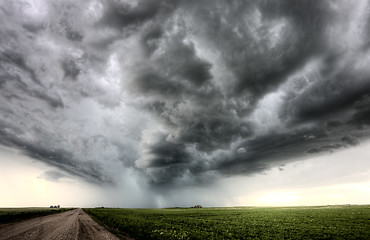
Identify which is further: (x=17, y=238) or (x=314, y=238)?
(x=314, y=238)

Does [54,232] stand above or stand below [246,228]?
above

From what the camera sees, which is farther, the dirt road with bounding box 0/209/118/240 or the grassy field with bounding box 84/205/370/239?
the grassy field with bounding box 84/205/370/239

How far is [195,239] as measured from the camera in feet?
69.7

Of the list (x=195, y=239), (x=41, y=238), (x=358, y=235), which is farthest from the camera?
(x=358, y=235)

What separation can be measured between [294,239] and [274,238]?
2206 millimetres

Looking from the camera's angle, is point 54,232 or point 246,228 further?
point 246,228

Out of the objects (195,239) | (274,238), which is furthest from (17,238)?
(274,238)

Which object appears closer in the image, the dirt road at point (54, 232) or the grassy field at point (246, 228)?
the dirt road at point (54, 232)

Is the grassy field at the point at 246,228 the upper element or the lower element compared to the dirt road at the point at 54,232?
lower

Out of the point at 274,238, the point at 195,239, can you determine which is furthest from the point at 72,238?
the point at 274,238

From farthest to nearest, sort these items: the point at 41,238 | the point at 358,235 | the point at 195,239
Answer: the point at 358,235 → the point at 195,239 → the point at 41,238

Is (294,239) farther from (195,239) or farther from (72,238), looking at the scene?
(72,238)

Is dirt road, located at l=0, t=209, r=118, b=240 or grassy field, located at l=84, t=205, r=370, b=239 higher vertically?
dirt road, located at l=0, t=209, r=118, b=240

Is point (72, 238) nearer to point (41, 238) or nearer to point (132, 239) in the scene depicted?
point (41, 238)
